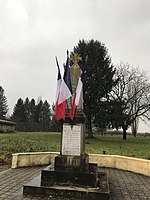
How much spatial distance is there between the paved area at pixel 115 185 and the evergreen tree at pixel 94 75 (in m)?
15.7

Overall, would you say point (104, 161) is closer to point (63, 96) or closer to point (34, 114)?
point (63, 96)

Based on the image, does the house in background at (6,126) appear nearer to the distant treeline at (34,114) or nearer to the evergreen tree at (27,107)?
the distant treeline at (34,114)

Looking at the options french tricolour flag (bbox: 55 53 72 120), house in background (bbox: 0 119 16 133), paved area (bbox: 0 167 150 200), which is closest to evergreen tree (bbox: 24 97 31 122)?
house in background (bbox: 0 119 16 133)

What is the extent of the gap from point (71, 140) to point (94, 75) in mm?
19904

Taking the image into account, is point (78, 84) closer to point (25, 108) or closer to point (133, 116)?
point (133, 116)

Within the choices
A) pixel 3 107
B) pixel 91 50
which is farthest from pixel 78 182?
pixel 3 107

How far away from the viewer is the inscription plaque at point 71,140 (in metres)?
6.55

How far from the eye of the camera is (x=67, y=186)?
5.79 m

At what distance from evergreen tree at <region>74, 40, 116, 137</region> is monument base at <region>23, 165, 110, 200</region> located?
59.0 ft

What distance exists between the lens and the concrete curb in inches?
353

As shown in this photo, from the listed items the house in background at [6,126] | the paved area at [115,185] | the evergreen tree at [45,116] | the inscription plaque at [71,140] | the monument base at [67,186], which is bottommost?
the paved area at [115,185]

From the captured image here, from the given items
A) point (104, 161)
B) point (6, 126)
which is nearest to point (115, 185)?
point (104, 161)

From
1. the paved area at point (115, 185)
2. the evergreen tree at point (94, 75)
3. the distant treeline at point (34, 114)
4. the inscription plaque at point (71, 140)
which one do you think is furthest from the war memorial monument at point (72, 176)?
the distant treeline at point (34, 114)

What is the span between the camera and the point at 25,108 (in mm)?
73375
